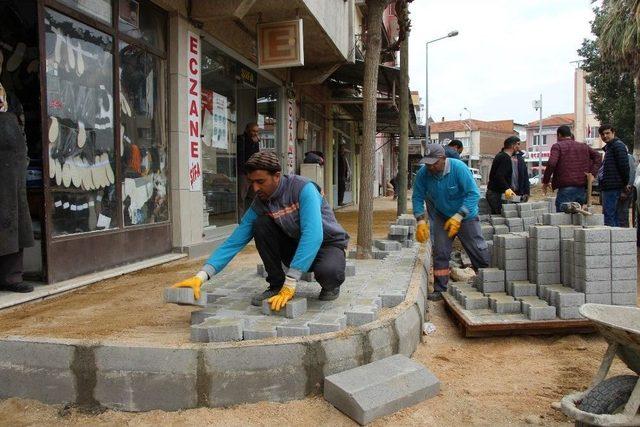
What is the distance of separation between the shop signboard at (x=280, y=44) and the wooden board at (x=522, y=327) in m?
5.32

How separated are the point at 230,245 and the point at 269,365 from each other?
1076mm

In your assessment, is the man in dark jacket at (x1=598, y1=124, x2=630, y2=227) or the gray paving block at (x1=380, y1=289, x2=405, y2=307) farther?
the man in dark jacket at (x1=598, y1=124, x2=630, y2=227)

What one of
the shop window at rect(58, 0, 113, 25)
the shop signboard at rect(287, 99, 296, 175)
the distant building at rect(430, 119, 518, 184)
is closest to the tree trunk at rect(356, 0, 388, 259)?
the shop window at rect(58, 0, 113, 25)

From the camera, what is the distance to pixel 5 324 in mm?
3596

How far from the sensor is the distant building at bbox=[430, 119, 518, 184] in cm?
6931

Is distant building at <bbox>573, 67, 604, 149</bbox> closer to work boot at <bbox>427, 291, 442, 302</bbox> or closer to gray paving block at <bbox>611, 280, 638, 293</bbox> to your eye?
work boot at <bbox>427, 291, 442, 302</bbox>

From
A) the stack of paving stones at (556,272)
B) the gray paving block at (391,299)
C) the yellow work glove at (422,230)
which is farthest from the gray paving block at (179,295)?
the yellow work glove at (422,230)

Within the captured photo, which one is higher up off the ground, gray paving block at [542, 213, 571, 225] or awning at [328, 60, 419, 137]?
awning at [328, 60, 419, 137]

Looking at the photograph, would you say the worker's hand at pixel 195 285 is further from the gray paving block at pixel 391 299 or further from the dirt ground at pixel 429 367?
the gray paving block at pixel 391 299

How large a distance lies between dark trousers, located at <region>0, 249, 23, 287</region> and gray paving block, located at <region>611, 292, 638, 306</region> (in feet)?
15.8

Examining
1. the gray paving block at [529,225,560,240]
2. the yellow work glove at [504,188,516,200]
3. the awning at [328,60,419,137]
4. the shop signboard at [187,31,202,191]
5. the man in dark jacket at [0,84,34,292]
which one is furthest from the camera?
the awning at [328,60,419,137]

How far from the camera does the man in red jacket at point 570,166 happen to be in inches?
285

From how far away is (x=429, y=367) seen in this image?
3.66m

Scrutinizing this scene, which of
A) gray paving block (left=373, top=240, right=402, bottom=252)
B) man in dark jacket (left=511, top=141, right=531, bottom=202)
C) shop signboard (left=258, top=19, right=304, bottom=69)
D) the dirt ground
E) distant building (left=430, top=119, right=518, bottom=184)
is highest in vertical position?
distant building (left=430, top=119, right=518, bottom=184)
